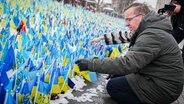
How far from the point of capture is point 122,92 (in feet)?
11.6

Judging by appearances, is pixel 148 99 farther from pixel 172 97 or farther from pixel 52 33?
pixel 52 33

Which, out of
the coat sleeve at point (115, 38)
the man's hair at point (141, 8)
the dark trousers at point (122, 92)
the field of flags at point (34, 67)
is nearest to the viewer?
→ the field of flags at point (34, 67)

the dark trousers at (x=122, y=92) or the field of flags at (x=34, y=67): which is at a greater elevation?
the field of flags at (x=34, y=67)

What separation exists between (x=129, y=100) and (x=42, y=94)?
3.16 feet

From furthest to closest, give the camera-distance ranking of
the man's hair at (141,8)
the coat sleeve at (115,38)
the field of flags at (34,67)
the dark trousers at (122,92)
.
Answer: the coat sleeve at (115,38)
the dark trousers at (122,92)
the man's hair at (141,8)
the field of flags at (34,67)

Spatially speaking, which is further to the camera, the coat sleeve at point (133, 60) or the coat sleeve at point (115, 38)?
the coat sleeve at point (115, 38)

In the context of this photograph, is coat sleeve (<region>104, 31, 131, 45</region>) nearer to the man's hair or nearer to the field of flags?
the field of flags

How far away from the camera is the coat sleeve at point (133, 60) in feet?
9.15

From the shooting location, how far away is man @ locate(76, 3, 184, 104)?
9.22 feet

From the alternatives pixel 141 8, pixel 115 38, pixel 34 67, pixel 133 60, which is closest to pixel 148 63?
pixel 133 60

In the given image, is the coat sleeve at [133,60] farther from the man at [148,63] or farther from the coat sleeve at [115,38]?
the coat sleeve at [115,38]

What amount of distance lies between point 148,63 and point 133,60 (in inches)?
7.7

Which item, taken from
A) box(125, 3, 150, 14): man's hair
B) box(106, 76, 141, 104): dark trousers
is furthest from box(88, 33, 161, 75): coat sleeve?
box(106, 76, 141, 104): dark trousers

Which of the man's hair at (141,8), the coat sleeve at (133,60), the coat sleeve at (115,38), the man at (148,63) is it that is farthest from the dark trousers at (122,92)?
the coat sleeve at (115,38)
